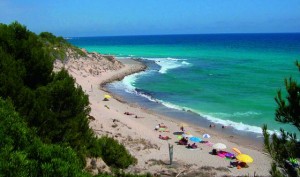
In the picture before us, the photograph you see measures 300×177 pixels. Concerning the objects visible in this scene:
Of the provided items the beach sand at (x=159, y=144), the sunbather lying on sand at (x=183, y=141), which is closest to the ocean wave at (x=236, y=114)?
the beach sand at (x=159, y=144)

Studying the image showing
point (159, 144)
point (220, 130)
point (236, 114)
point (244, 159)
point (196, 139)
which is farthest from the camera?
point (236, 114)

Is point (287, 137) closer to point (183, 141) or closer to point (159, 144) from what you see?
point (159, 144)

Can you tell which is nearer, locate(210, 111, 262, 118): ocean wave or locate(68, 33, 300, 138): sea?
locate(68, 33, 300, 138): sea

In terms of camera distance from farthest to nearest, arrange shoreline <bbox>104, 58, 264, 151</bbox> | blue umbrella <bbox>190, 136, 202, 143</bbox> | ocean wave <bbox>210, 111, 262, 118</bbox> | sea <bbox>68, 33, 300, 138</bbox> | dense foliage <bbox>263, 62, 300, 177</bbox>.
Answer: ocean wave <bbox>210, 111, 262, 118</bbox>
sea <bbox>68, 33, 300, 138</bbox>
shoreline <bbox>104, 58, 264, 151</bbox>
blue umbrella <bbox>190, 136, 202, 143</bbox>
dense foliage <bbox>263, 62, 300, 177</bbox>

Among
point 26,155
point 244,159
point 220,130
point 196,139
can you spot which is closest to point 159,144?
point 196,139

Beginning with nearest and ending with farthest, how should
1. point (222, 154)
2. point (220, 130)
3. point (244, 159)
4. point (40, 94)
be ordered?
point (40, 94)
point (244, 159)
point (222, 154)
point (220, 130)

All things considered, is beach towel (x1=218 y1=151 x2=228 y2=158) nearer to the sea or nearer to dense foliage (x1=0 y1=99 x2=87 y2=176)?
the sea

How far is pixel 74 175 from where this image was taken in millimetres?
7914

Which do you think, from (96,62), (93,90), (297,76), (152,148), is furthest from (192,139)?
(96,62)

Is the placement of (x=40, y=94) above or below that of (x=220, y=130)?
above

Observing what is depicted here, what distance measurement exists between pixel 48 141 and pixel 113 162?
18.7 feet

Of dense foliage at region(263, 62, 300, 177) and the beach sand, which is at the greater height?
dense foliage at region(263, 62, 300, 177)

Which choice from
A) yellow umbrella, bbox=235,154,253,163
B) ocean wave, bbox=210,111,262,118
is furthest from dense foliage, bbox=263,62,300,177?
ocean wave, bbox=210,111,262,118

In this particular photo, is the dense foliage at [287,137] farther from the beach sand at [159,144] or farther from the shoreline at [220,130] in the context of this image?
the shoreline at [220,130]
